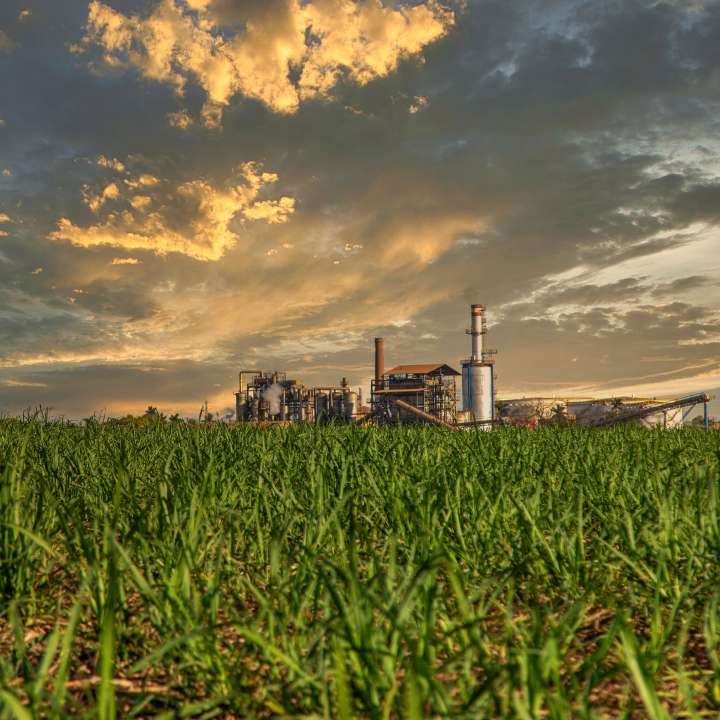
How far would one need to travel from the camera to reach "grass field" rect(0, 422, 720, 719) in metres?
1.62

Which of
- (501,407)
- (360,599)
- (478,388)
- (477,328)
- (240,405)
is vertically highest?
(477,328)

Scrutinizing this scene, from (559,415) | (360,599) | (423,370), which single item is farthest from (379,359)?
(360,599)

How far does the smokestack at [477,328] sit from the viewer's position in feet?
192

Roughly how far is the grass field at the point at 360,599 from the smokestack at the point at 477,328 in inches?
2145

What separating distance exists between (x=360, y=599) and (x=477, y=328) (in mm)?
59140

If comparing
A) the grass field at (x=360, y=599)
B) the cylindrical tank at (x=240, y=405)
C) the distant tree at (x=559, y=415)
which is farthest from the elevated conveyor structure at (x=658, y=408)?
the cylindrical tank at (x=240, y=405)

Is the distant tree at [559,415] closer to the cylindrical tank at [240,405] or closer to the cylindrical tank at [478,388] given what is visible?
the cylindrical tank at [478,388]

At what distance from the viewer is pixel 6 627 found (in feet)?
8.39

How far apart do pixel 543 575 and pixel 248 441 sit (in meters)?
4.55

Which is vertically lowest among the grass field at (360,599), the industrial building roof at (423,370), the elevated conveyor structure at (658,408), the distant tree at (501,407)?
the grass field at (360,599)

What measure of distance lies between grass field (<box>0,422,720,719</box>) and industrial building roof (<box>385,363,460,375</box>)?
53787 mm

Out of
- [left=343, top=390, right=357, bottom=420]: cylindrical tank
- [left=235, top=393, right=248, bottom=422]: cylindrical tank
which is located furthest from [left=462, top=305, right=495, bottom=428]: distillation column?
[left=235, top=393, right=248, bottom=422]: cylindrical tank

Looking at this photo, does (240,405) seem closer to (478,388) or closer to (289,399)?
(289,399)

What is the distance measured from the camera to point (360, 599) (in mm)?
1738
